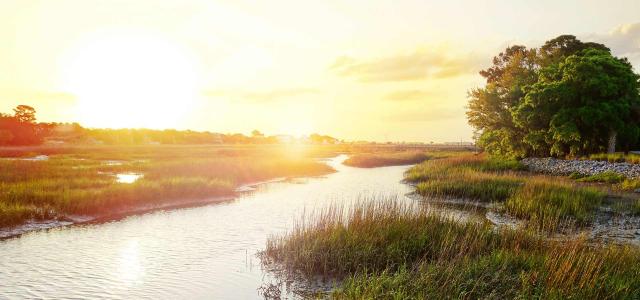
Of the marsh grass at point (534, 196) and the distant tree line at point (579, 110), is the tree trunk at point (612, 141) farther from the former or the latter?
the marsh grass at point (534, 196)

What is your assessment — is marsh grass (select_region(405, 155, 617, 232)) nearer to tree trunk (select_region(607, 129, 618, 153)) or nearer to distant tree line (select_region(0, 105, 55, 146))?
tree trunk (select_region(607, 129, 618, 153))

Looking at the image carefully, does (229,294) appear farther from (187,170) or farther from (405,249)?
(187,170)

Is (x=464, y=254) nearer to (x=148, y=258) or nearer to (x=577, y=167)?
(x=148, y=258)

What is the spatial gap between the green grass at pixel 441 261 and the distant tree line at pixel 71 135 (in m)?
93.0

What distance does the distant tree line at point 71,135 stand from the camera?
3430 inches

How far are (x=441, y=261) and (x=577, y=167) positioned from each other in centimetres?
3534

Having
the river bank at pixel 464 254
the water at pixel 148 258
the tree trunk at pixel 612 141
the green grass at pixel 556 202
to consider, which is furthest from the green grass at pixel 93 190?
the tree trunk at pixel 612 141

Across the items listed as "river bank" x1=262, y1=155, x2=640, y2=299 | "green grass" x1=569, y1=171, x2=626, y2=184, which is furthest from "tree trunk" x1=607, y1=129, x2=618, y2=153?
"river bank" x1=262, y1=155, x2=640, y2=299

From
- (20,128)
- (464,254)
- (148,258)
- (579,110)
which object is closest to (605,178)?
(579,110)

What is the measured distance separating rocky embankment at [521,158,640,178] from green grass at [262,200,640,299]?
2546 cm

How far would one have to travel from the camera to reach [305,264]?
12.8m

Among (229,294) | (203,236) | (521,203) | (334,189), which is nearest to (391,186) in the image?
(334,189)

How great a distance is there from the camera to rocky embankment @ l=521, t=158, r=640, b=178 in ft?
112

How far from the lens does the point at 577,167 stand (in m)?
39.5
